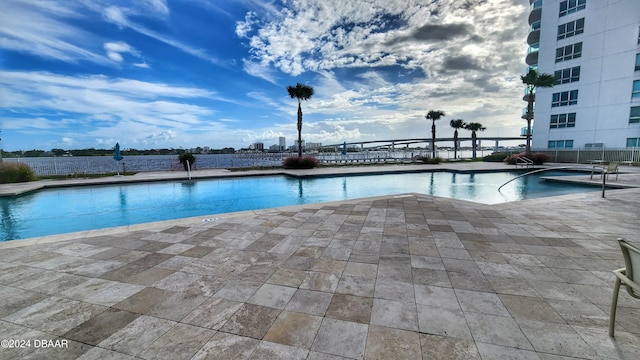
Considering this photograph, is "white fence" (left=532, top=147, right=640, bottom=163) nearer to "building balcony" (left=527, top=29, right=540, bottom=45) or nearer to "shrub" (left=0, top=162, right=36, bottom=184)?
"building balcony" (left=527, top=29, right=540, bottom=45)

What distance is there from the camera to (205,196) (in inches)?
419

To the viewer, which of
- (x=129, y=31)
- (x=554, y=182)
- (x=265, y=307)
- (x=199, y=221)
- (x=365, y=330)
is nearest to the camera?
(x=365, y=330)

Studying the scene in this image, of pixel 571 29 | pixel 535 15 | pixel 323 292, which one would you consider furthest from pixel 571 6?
pixel 323 292

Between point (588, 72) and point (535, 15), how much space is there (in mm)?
9964

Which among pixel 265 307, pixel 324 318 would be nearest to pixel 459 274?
pixel 324 318

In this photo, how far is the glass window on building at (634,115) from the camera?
19.7m

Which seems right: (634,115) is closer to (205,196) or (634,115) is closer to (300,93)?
(300,93)

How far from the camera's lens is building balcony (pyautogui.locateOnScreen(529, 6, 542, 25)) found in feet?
88.2

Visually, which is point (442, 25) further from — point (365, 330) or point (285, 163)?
point (365, 330)

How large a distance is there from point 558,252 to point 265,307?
4.29m

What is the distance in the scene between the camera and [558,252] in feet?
12.0

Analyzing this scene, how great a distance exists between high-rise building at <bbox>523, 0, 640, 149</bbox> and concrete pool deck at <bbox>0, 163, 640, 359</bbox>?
2526 cm

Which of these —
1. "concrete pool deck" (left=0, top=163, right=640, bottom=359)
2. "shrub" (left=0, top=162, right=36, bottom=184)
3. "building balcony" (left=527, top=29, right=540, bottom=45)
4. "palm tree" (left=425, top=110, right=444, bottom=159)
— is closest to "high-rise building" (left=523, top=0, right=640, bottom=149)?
"building balcony" (left=527, top=29, right=540, bottom=45)

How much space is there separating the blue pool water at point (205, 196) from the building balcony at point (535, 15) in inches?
974
